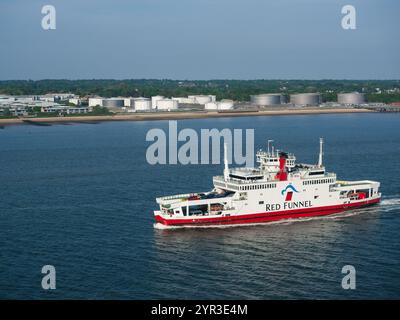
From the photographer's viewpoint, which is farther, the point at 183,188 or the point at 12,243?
the point at 183,188

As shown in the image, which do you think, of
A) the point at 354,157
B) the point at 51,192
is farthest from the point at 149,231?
the point at 354,157

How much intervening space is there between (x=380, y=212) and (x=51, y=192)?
88.5 feet

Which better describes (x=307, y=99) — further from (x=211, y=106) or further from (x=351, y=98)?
(x=211, y=106)

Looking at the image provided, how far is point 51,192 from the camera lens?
192 ft

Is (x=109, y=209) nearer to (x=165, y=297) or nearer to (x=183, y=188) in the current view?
(x=183, y=188)

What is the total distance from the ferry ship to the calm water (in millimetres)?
1135

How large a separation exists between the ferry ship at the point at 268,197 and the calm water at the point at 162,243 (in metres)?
1.14

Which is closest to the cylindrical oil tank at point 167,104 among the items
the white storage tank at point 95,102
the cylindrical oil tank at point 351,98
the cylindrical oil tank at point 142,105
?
the cylindrical oil tank at point 142,105

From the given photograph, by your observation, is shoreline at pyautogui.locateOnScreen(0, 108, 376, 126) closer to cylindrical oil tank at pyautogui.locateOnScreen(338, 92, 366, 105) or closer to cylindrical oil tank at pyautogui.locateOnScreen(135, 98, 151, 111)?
cylindrical oil tank at pyautogui.locateOnScreen(135, 98, 151, 111)

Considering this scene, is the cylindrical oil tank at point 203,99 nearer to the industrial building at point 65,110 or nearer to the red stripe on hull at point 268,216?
the industrial building at point 65,110

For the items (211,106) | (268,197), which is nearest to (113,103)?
(211,106)

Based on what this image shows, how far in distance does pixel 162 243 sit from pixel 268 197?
9773 millimetres

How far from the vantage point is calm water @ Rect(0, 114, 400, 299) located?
34.7 meters

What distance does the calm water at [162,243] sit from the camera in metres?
34.7
